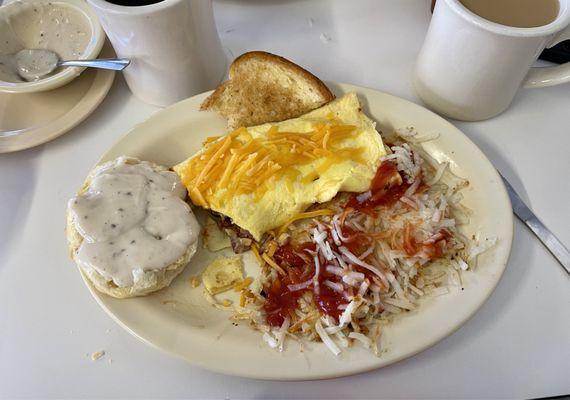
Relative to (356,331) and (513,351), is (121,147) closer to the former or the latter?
(356,331)

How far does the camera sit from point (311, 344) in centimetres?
127

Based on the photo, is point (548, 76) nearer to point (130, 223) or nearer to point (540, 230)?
point (540, 230)

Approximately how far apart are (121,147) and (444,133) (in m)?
1.07

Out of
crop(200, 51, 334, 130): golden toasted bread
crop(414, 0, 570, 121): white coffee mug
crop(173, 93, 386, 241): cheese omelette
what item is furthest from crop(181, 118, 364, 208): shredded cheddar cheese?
crop(414, 0, 570, 121): white coffee mug

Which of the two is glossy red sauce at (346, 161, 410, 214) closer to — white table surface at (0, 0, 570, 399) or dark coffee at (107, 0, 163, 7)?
white table surface at (0, 0, 570, 399)

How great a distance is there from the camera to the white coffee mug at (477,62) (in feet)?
4.44

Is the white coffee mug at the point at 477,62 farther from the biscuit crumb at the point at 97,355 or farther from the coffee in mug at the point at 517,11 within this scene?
the biscuit crumb at the point at 97,355

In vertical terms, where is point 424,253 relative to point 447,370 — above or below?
above

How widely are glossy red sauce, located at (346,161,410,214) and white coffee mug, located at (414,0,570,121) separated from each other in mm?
371

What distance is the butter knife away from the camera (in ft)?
4.69

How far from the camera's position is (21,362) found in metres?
1.36

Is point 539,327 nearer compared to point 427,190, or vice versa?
point 539,327

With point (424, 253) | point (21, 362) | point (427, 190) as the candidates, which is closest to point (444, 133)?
point (427, 190)

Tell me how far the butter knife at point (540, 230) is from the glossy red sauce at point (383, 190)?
1.15ft
